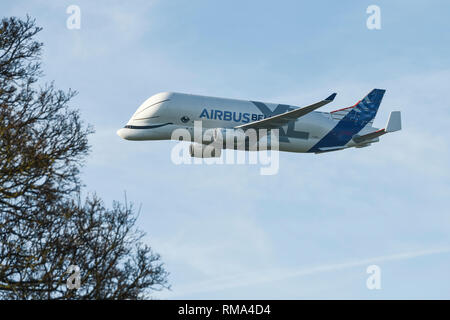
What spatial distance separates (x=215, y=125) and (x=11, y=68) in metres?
19.2

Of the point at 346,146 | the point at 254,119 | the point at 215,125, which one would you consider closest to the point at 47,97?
the point at 215,125

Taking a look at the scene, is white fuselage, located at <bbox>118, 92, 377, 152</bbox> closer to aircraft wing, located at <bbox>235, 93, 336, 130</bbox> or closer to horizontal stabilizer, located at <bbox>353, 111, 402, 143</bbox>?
aircraft wing, located at <bbox>235, 93, 336, 130</bbox>

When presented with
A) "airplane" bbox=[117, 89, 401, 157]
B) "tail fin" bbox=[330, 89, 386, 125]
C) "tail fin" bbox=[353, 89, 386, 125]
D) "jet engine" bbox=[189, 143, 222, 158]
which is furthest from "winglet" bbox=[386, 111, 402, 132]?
"jet engine" bbox=[189, 143, 222, 158]

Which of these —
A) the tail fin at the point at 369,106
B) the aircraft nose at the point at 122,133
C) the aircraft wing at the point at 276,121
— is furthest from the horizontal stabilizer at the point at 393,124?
the aircraft nose at the point at 122,133

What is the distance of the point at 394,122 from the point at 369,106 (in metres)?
6.99

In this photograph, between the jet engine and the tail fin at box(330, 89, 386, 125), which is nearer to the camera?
the jet engine

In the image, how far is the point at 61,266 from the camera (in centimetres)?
2462

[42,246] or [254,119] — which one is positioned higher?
[254,119]

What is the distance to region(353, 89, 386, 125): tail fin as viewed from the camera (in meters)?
56.2

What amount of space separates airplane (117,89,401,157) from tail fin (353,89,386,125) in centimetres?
136

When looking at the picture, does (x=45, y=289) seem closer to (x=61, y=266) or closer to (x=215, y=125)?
(x=61, y=266)

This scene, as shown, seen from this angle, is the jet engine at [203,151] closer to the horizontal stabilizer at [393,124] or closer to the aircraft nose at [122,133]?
the aircraft nose at [122,133]

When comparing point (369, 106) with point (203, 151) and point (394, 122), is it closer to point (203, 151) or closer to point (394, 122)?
point (394, 122)

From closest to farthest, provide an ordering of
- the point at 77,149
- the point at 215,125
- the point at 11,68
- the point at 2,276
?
the point at 2,276 → the point at 77,149 → the point at 11,68 → the point at 215,125
